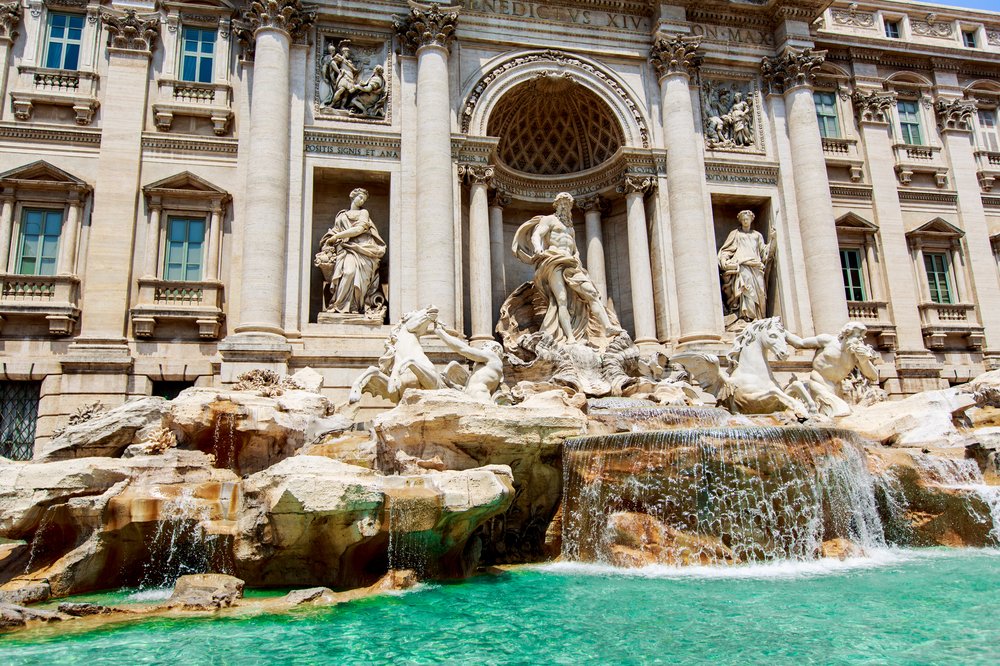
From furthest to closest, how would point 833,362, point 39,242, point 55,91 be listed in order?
point 55,91, point 39,242, point 833,362

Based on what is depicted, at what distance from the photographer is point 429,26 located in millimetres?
18328

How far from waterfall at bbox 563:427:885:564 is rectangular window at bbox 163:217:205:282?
448 inches

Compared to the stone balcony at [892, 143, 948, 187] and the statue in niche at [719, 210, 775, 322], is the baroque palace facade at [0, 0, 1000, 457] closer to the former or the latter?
the stone balcony at [892, 143, 948, 187]

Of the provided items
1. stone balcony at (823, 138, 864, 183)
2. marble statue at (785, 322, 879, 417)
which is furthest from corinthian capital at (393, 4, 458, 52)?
stone balcony at (823, 138, 864, 183)

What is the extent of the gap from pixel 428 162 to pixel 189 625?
42.7ft

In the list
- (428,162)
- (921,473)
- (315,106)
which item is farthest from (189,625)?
(315,106)

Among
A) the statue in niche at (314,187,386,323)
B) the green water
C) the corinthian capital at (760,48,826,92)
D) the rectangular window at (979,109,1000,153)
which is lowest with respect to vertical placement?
the green water

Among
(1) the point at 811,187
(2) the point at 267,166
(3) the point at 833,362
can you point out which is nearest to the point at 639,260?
(1) the point at 811,187

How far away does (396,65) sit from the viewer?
61.8 feet

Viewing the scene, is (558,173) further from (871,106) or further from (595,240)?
(871,106)

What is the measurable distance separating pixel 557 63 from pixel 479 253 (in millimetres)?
6174

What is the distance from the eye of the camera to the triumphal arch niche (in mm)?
18562

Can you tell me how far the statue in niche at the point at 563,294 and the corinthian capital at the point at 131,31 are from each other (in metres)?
10.7

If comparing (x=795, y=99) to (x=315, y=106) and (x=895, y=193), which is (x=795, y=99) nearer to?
(x=895, y=193)
